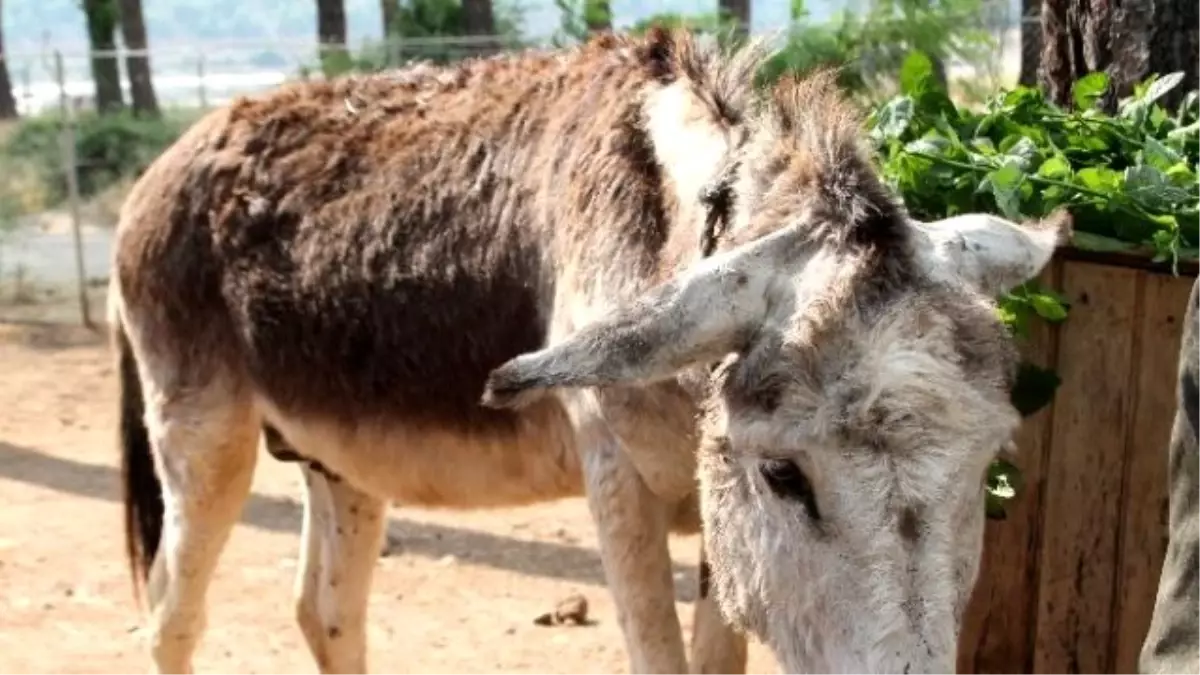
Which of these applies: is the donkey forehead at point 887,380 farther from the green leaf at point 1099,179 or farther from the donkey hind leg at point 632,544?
the donkey hind leg at point 632,544

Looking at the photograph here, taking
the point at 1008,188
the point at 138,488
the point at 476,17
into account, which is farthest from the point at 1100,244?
the point at 476,17

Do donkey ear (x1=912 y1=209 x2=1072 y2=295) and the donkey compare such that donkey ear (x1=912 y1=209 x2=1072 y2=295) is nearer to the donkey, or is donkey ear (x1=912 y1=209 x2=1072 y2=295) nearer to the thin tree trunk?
the donkey

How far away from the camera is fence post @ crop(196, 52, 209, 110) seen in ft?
57.6

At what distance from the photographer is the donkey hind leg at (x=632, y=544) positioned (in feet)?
12.3

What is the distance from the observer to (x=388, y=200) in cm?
437

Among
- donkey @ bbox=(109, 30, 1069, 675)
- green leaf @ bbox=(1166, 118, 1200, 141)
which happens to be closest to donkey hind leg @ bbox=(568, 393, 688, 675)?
donkey @ bbox=(109, 30, 1069, 675)

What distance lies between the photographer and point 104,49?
24359 millimetres

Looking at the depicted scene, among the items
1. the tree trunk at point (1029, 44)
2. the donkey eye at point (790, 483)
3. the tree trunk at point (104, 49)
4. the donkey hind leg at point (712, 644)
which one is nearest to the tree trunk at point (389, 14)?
the tree trunk at point (104, 49)

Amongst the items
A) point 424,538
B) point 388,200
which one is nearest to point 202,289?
point 388,200

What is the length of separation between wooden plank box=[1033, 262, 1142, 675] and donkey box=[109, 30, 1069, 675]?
2.09 feet

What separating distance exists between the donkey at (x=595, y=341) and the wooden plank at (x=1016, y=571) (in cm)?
58

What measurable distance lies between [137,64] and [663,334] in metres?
20.4

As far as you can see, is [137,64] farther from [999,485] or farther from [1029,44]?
[999,485]

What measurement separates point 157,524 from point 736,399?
3.28 metres
